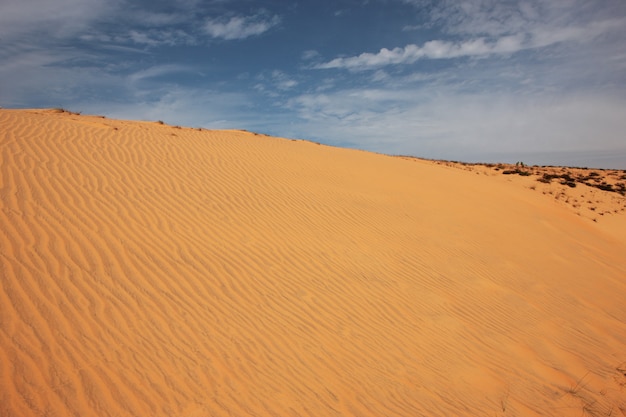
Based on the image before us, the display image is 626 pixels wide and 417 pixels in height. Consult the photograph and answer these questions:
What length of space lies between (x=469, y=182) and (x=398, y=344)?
41.0 ft

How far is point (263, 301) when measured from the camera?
4.49 meters

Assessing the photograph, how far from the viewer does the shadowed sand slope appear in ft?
10.2

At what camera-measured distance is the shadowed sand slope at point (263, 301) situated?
122 inches

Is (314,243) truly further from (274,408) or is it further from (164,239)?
(274,408)

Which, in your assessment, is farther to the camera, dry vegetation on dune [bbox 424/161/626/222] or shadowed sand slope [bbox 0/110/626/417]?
dry vegetation on dune [bbox 424/161/626/222]

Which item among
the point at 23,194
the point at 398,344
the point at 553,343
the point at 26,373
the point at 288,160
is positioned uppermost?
the point at 288,160

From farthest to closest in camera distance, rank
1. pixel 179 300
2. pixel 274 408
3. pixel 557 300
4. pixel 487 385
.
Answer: pixel 557 300 → pixel 179 300 → pixel 487 385 → pixel 274 408

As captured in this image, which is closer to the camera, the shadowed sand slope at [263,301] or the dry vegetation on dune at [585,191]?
the shadowed sand slope at [263,301]

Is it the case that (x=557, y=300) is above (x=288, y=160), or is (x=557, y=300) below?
below

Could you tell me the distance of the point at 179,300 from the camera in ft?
13.5

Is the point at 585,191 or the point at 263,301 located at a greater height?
the point at 585,191

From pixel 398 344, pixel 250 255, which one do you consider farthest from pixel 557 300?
pixel 250 255

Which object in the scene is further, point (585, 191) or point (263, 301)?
point (585, 191)

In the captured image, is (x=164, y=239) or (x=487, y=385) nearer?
(x=487, y=385)
